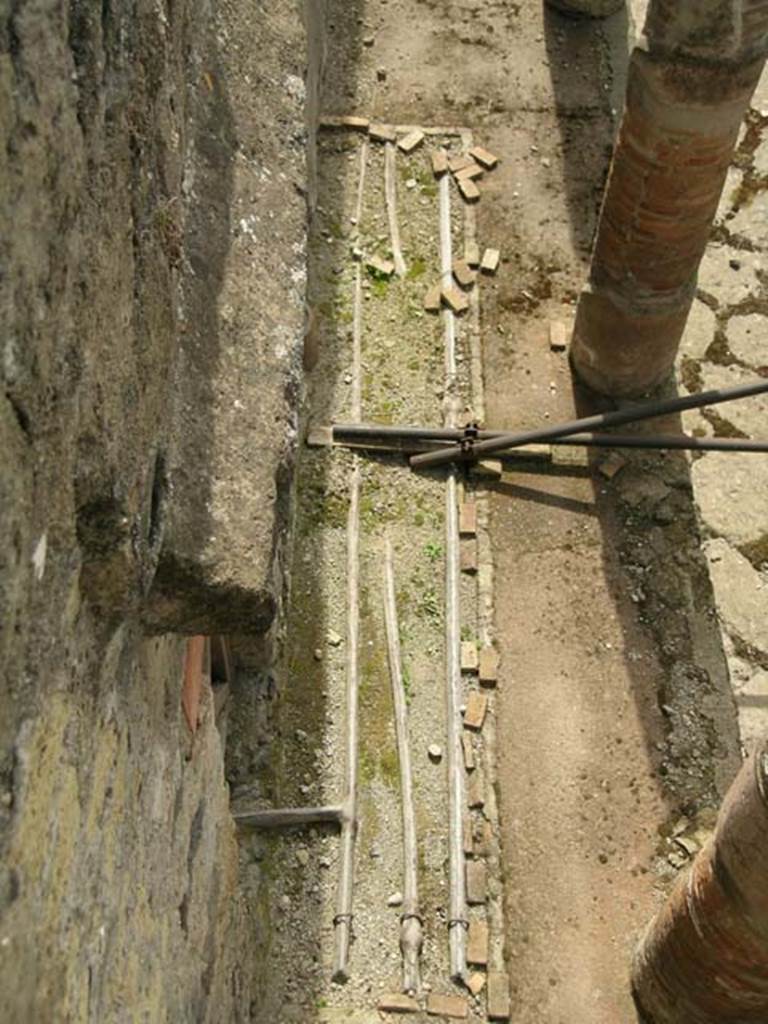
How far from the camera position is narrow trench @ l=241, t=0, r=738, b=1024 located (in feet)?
19.4

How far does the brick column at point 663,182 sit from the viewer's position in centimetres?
542

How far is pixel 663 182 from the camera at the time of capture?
20.3ft

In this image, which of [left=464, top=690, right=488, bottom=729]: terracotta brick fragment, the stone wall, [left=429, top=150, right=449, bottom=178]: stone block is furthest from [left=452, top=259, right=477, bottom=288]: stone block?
the stone wall

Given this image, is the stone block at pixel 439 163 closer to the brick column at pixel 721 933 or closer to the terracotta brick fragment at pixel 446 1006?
the brick column at pixel 721 933

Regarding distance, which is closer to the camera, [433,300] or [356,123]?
[433,300]

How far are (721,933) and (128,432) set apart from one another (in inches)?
157

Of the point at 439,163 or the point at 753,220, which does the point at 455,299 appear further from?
the point at 753,220

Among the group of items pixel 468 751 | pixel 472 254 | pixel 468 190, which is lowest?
pixel 468 751

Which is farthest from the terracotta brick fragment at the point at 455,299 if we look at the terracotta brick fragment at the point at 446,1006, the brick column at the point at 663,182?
the terracotta brick fragment at the point at 446,1006

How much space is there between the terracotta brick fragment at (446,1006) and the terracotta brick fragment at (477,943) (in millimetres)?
208

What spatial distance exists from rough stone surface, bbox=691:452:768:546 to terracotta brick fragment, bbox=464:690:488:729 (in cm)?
198

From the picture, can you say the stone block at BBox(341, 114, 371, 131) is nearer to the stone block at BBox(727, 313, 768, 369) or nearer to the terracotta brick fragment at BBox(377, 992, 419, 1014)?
the stone block at BBox(727, 313, 768, 369)

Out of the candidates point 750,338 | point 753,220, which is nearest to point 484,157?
point 753,220

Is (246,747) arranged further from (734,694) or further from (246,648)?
(734,694)
